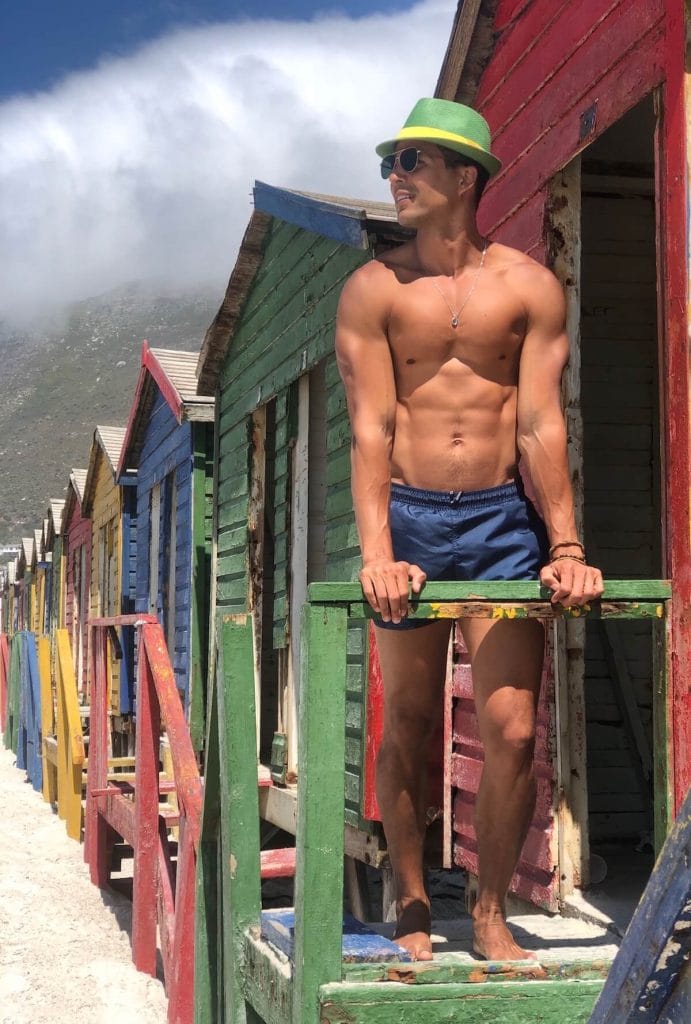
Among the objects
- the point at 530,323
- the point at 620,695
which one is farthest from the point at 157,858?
the point at 530,323

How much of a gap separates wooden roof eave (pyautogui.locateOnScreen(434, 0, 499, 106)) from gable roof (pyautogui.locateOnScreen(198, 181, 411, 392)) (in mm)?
749

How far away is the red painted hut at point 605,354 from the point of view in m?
3.52

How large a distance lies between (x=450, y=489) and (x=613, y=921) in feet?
5.59

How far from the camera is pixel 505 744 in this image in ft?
8.96

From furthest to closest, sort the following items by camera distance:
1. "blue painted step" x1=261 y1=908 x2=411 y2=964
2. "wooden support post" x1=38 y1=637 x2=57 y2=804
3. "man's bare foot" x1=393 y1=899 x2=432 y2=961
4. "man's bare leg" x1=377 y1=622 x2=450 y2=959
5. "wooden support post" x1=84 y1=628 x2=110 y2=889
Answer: "wooden support post" x1=38 y1=637 x2=57 y2=804 → "wooden support post" x1=84 y1=628 x2=110 y2=889 → "man's bare leg" x1=377 y1=622 x2=450 y2=959 → "man's bare foot" x1=393 y1=899 x2=432 y2=961 → "blue painted step" x1=261 y1=908 x2=411 y2=964

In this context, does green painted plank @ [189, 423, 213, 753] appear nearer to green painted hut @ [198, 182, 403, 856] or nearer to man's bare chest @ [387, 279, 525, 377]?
green painted hut @ [198, 182, 403, 856]

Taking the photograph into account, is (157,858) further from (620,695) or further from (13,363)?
(13,363)

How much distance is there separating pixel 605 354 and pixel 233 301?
4048 millimetres

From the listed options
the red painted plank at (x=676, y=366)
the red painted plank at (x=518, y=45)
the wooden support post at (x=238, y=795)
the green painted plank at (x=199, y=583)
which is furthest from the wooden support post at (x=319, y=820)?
the green painted plank at (x=199, y=583)

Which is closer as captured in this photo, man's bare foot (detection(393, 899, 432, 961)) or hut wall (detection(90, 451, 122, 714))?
man's bare foot (detection(393, 899, 432, 961))

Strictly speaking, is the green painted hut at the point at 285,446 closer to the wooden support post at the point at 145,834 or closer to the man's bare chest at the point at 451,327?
the wooden support post at the point at 145,834

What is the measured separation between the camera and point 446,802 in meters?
5.39

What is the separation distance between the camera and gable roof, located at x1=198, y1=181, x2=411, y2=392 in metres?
6.09

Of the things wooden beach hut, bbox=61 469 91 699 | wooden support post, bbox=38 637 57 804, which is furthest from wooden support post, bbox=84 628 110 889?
wooden beach hut, bbox=61 469 91 699
